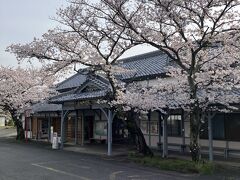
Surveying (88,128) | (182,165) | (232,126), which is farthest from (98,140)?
(182,165)

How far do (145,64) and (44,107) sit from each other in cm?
1114

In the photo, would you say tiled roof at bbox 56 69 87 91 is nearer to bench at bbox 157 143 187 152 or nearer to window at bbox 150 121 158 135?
window at bbox 150 121 158 135

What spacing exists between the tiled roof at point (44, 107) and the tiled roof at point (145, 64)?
713 centimetres

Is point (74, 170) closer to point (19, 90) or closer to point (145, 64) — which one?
point (145, 64)

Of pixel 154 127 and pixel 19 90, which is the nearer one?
pixel 154 127

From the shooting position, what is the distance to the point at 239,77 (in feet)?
48.2

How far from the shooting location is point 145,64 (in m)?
27.3

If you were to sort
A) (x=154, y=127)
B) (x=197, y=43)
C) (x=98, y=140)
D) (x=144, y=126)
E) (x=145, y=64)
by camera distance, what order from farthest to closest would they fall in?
(x=98, y=140) → (x=145, y=64) → (x=144, y=126) → (x=154, y=127) → (x=197, y=43)

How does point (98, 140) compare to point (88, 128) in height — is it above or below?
below

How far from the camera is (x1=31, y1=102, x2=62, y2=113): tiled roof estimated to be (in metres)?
30.3

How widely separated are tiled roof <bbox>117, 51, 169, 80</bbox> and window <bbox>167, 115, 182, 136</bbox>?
3.15 metres

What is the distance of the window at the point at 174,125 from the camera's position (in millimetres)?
22047

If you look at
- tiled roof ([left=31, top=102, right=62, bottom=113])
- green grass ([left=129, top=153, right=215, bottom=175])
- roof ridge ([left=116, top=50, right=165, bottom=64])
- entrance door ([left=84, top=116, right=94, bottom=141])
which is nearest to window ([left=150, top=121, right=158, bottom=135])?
roof ridge ([left=116, top=50, right=165, bottom=64])

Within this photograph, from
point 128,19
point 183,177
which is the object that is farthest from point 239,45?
point 183,177
